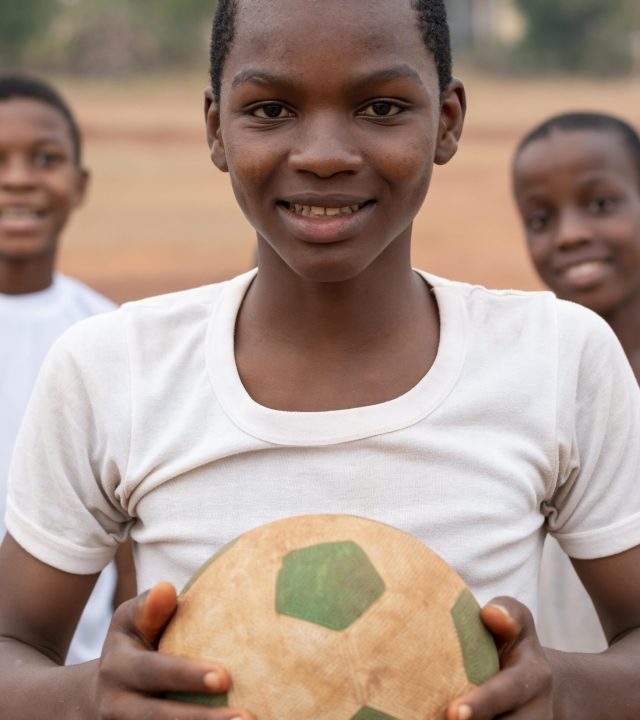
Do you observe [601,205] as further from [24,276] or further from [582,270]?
[24,276]

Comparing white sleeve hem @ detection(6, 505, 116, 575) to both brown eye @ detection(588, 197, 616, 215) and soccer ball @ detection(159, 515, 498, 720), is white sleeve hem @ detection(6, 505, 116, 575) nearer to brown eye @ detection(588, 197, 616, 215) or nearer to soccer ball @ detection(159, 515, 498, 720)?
soccer ball @ detection(159, 515, 498, 720)

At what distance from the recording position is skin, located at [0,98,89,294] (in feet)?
17.9

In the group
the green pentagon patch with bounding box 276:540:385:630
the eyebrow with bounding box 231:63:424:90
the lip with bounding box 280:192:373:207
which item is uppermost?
the eyebrow with bounding box 231:63:424:90

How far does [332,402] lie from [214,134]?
0.64m

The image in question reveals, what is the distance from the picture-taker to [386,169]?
2398mm

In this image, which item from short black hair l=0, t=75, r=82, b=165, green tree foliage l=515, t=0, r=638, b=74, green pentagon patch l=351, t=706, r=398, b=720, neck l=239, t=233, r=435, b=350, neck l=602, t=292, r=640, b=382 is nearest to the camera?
green pentagon patch l=351, t=706, r=398, b=720

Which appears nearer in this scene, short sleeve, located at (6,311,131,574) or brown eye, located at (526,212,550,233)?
short sleeve, located at (6,311,131,574)

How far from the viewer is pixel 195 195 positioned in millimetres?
27109

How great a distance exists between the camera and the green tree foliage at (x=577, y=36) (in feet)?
124

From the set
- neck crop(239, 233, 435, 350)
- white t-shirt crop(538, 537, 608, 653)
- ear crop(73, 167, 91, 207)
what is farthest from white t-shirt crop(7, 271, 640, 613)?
ear crop(73, 167, 91, 207)

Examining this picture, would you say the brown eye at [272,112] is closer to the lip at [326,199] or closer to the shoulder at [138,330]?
the lip at [326,199]

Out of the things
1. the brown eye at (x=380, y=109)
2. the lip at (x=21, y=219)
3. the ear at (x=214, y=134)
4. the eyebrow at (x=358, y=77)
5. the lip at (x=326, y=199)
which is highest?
the eyebrow at (x=358, y=77)

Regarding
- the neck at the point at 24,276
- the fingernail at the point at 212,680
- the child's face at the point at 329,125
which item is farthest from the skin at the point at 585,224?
the fingernail at the point at 212,680

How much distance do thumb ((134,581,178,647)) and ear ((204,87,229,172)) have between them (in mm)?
971
